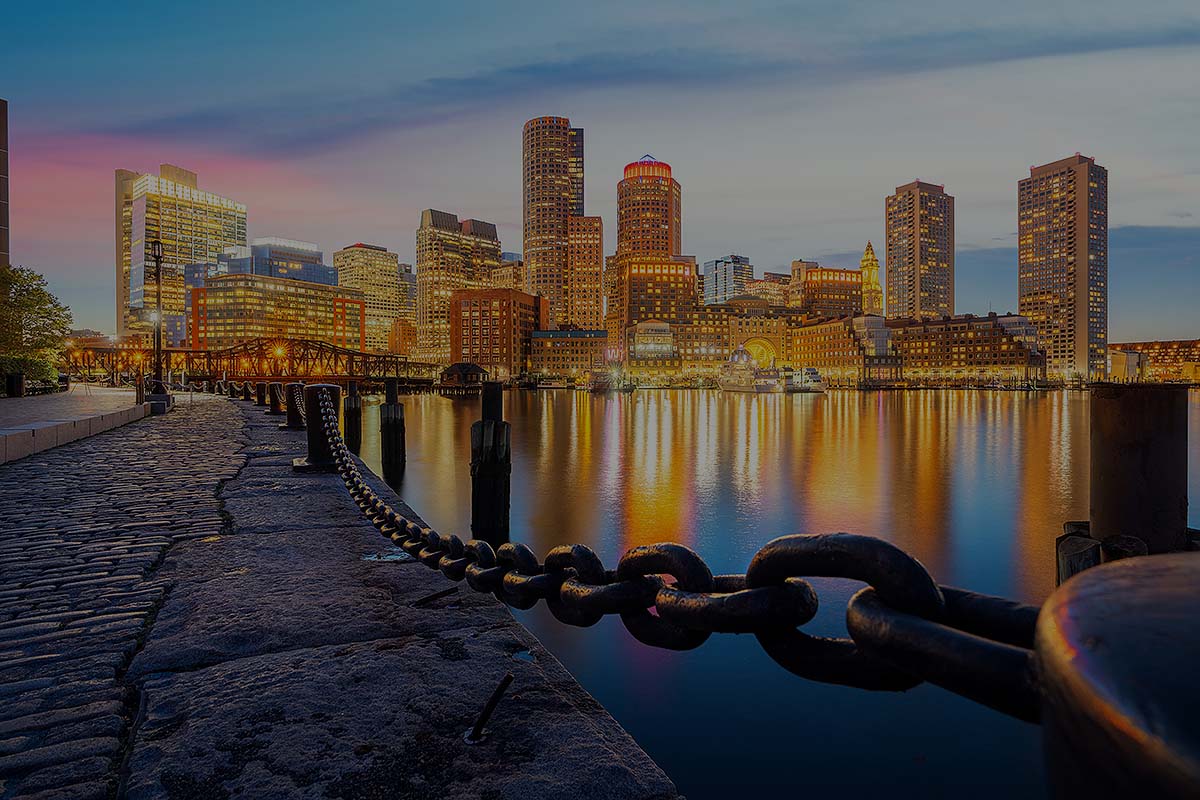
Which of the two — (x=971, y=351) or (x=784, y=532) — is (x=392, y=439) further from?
(x=971, y=351)

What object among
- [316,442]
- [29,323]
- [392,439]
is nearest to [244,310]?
[29,323]

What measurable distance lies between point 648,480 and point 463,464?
7.45 meters

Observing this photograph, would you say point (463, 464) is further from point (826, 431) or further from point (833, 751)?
point (826, 431)

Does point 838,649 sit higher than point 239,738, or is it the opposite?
point 838,649

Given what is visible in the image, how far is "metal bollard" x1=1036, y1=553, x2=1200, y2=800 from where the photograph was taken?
51cm

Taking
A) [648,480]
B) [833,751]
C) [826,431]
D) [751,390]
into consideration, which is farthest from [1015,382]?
[833,751]

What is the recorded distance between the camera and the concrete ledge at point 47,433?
35.7 ft

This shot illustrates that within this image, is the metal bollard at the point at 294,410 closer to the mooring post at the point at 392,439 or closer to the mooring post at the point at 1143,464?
the mooring post at the point at 392,439

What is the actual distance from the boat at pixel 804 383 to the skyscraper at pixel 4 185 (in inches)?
4750

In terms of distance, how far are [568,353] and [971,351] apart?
326ft

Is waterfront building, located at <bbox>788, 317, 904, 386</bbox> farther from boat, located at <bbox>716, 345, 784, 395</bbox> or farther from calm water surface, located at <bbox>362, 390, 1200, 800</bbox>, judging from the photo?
calm water surface, located at <bbox>362, 390, 1200, 800</bbox>

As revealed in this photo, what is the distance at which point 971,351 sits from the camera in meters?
165

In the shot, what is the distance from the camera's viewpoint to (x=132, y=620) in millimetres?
3879

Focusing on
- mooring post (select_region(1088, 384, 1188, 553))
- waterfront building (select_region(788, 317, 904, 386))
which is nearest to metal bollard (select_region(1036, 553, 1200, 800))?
mooring post (select_region(1088, 384, 1188, 553))
